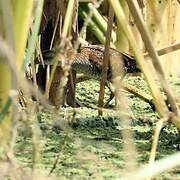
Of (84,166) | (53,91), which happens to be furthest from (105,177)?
(53,91)

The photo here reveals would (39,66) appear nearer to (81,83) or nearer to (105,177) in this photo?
(81,83)

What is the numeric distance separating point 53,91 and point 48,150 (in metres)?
0.78

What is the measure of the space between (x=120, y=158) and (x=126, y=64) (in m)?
1.11

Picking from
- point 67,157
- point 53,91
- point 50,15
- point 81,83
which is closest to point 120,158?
point 67,157

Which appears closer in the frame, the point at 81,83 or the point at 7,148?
the point at 7,148

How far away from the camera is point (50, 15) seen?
221cm

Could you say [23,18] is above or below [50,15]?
below

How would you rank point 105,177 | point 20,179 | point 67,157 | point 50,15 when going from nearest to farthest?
point 20,179, point 105,177, point 67,157, point 50,15

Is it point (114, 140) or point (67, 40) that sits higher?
point (67, 40)

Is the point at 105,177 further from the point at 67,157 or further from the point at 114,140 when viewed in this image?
the point at 114,140

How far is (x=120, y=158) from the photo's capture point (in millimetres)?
1719

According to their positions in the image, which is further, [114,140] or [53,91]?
[53,91]

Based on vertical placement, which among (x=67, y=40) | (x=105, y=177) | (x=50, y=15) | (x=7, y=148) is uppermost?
(x=50, y=15)

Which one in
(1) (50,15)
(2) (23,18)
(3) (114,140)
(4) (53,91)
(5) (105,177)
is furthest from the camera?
(4) (53,91)
